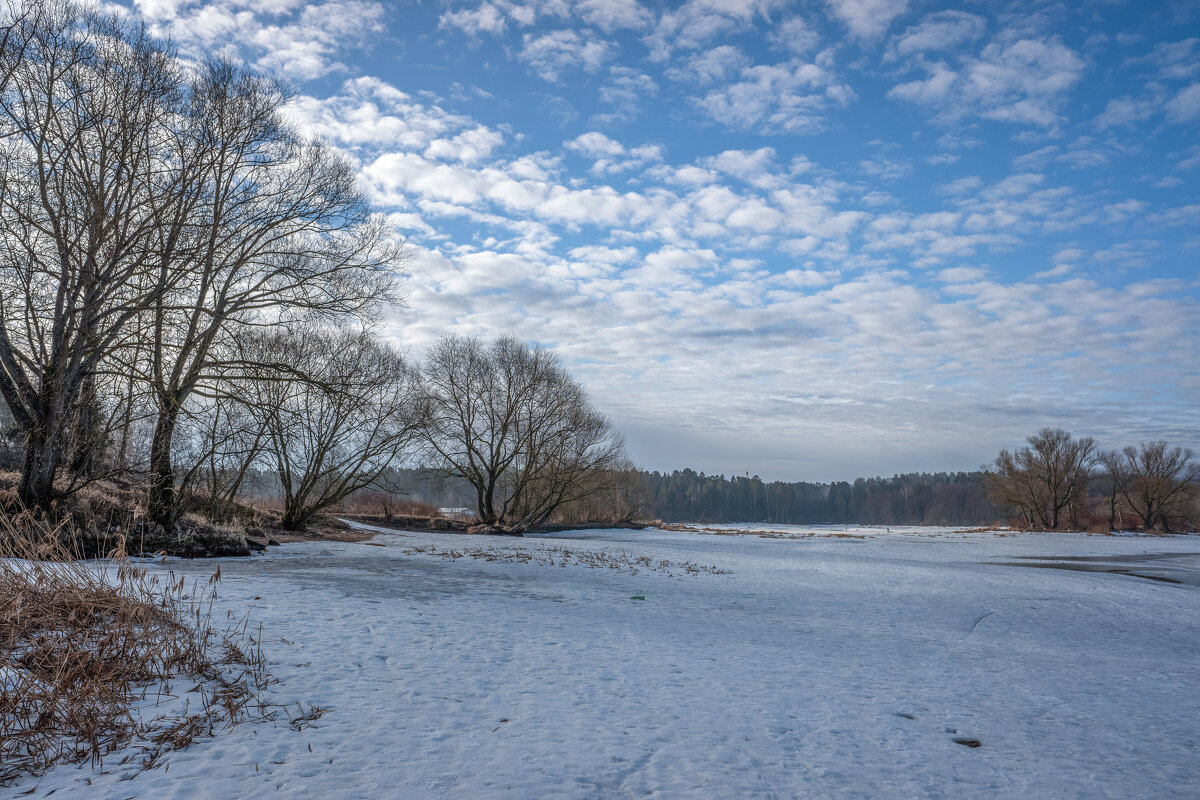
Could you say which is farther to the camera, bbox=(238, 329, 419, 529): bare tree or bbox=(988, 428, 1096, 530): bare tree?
bbox=(988, 428, 1096, 530): bare tree

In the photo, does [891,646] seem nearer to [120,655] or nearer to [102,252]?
[120,655]

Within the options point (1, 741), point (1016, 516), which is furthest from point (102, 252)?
point (1016, 516)

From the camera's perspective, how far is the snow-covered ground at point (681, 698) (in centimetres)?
420

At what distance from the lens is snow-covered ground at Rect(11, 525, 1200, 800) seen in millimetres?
4199

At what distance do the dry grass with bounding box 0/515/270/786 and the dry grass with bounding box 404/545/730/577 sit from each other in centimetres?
1146

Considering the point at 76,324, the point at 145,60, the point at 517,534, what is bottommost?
the point at 517,534

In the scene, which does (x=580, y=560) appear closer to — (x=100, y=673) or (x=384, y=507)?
(x=100, y=673)

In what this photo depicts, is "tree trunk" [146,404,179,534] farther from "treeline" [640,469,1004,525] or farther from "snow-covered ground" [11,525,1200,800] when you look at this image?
"treeline" [640,469,1004,525]

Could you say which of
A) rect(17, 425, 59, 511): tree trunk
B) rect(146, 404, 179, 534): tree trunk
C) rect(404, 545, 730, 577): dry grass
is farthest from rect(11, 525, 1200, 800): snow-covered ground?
rect(404, 545, 730, 577): dry grass

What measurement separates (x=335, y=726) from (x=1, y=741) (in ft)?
6.05

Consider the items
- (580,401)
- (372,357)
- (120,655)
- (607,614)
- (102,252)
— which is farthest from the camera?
(580,401)

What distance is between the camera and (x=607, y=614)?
1047 cm

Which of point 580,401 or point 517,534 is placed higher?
point 580,401

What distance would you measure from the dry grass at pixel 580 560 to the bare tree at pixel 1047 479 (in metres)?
→ 62.9
